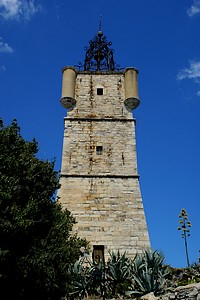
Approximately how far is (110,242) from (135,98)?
25.6 feet

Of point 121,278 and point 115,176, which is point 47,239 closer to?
point 121,278

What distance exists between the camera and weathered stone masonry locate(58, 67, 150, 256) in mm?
14453

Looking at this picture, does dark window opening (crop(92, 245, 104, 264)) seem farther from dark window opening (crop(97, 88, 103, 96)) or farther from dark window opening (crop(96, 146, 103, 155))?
dark window opening (crop(97, 88, 103, 96))

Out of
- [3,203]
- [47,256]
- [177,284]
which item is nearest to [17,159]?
[3,203]

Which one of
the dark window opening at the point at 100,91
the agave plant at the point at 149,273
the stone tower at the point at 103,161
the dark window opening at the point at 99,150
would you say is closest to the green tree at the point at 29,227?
the agave plant at the point at 149,273

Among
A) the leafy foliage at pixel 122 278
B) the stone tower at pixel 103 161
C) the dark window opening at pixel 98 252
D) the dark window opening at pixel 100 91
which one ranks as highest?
the dark window opening at pixel 100 91

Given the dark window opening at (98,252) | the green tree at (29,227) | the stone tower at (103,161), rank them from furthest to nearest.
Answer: the stone tower at (103,161)
the dark window opening at (98,252)
the green tree at (29,227)

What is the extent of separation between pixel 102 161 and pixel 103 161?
5 centimetres

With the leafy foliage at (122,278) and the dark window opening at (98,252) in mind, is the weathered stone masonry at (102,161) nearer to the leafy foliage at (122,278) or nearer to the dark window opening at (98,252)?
the dark window opening at (98,252)

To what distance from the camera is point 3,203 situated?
27.8 feet

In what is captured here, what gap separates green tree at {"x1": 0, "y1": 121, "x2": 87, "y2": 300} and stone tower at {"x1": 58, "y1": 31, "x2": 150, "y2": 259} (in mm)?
3758

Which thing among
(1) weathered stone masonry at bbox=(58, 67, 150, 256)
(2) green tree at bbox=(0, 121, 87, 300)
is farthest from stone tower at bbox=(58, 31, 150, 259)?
(2) green tree at bbox=(0, 121, 87, 300)

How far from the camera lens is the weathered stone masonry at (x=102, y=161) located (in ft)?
47.4

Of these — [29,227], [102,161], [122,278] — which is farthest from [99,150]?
[29,227]
